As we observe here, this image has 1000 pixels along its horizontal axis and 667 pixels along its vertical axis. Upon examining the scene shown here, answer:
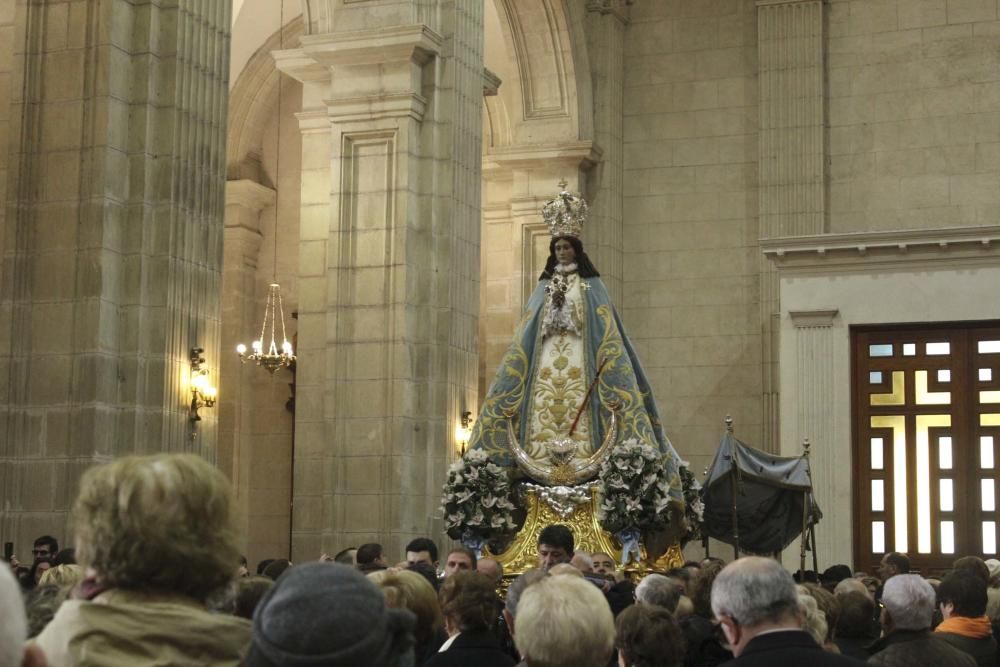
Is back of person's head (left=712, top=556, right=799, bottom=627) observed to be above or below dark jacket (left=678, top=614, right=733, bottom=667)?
above

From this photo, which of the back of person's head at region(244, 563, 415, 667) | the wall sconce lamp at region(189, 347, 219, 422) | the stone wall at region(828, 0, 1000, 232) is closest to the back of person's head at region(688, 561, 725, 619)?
the back of person's head at region(244, 563, 415, 667)

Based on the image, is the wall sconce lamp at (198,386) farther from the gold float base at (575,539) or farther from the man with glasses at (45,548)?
the gold float base at (575,539)

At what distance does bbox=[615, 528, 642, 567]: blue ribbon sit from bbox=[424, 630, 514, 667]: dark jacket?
248 inches

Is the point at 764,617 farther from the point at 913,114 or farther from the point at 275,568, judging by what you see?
the point at 913,114

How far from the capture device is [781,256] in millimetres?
19203

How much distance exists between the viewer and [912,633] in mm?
5754

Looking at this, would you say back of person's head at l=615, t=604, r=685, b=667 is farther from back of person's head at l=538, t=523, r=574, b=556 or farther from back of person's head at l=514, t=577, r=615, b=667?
back of person's head at l=538, t=523, r=574, b=556

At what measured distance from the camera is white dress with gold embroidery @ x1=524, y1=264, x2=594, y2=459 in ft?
40.4

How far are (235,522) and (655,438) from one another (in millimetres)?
9397

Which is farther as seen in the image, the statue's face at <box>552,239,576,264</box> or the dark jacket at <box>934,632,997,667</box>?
the statue's face at <box>552,239,576,264</box>

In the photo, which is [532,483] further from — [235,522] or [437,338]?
[235,522]

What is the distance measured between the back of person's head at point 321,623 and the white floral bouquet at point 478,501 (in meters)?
9.15

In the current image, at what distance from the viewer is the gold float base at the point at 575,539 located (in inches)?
469

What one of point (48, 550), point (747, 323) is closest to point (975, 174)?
point (747, 323)
